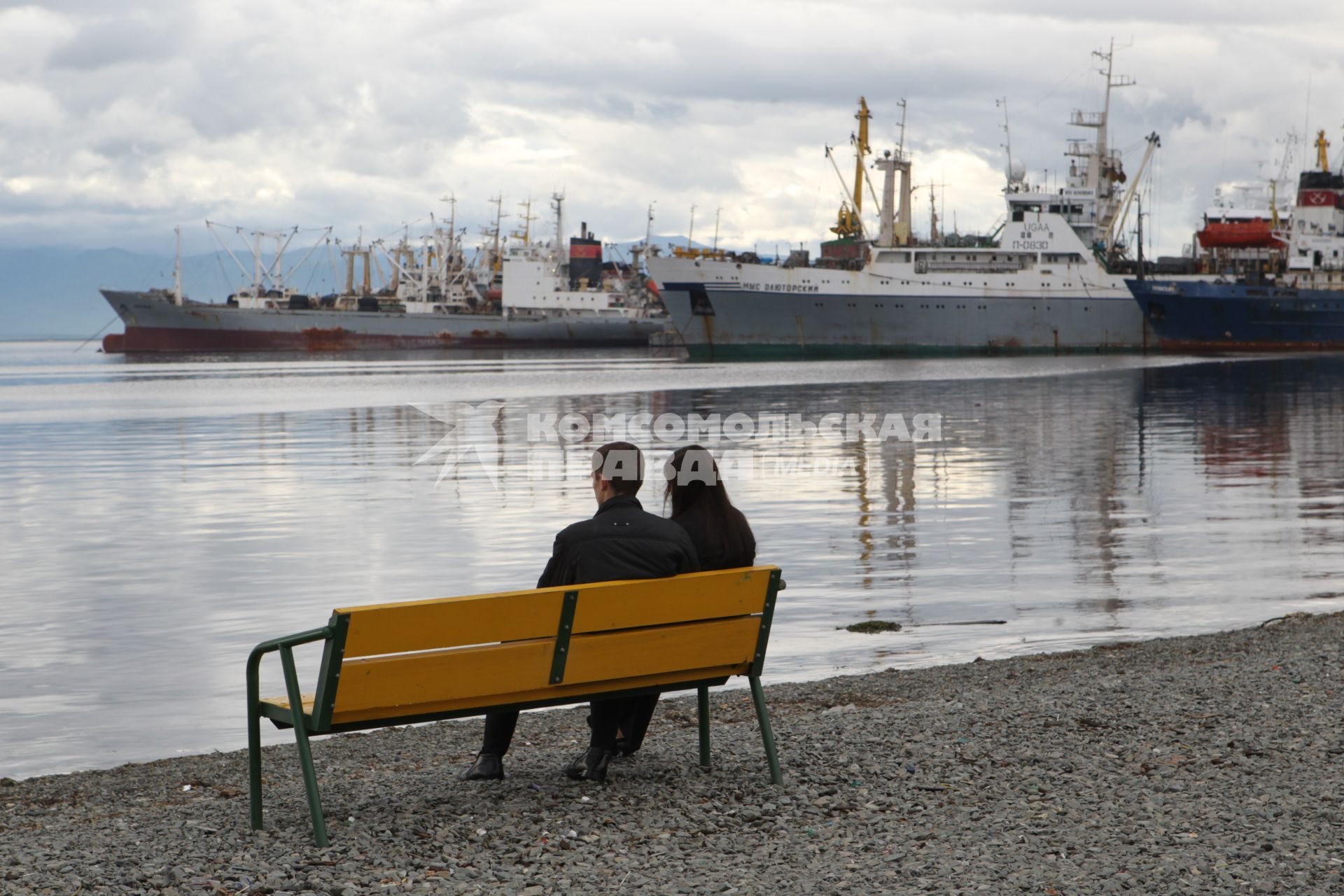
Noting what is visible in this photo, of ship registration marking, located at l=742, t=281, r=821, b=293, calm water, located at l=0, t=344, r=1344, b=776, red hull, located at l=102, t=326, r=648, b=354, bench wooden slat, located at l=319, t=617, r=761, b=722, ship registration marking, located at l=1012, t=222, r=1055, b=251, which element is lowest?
calm water, located at l=0, t=344, r=1344, b=776

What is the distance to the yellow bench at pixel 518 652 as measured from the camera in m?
4.23

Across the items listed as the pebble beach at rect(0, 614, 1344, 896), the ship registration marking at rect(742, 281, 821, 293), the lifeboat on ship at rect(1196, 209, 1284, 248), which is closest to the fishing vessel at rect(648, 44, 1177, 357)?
the ship registration marking at rect(742, 281, 821, 293)

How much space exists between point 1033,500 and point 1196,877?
38.6 ft

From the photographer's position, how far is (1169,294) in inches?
2783

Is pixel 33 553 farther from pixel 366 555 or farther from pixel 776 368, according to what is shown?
pixel 776 368

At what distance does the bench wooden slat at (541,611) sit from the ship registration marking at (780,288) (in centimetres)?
6857

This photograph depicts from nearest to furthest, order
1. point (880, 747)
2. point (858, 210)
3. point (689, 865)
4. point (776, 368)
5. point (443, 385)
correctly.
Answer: point (689, 865)
point (880, 747)
point (443, 385)
point (776, 368)
point (858, 210)

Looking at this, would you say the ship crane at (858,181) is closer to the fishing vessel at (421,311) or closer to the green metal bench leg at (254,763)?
the fishing vessel at (421,311)

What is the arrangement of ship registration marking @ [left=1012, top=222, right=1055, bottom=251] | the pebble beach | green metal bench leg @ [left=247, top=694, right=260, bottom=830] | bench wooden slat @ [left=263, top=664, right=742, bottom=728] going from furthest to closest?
ship registration marking @ [left=1012, top=222, right=1055, bottom=251], green metal bench leg @ [left=247, top=694, right=260, bottom=830], bench wooden slat @ [left=263, top=664, right=742, bottom=728], the pebble beach

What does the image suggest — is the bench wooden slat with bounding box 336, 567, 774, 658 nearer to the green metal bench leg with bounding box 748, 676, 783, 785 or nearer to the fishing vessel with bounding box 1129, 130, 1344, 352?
the green metal bench leg with bounding box 748, 676, 783, 785

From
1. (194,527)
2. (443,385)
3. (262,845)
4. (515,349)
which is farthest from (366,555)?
(515,349)

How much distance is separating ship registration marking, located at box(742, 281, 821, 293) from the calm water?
4102 centimetres

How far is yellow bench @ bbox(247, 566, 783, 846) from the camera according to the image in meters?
4.23

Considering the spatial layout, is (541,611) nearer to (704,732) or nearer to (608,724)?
(608,724)
